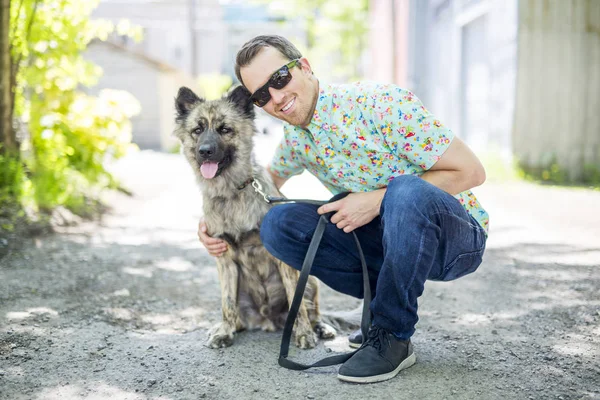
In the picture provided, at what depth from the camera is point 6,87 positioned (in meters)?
5.98

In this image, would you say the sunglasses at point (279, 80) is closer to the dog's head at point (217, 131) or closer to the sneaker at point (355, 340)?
the dog's head at point (217, 131)

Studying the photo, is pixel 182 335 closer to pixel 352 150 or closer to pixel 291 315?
pixel 291 315

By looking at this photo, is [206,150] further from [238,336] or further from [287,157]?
[238,336]

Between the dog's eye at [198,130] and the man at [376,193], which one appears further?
the dog's eye at [198,130]

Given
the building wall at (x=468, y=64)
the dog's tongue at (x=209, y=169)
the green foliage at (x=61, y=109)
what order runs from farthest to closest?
the building wall at (x=468, y=64) < the green foliage at (x=61, y=109) < the dog's tongue at (x=209, y=169)

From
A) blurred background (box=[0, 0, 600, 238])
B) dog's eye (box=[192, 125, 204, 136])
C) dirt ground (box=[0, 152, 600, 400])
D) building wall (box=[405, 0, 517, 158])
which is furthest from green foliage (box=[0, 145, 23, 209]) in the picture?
building wall (box=[405, 0, 517, 158])

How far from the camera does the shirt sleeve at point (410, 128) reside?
2.41 m

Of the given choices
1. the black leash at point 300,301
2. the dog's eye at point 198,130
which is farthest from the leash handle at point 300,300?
the dog's eye at point 198,130

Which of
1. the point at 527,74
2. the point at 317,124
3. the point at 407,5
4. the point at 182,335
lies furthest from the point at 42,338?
the point at 407,5

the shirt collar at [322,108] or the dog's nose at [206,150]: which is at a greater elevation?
the shirt collar at [322,108]

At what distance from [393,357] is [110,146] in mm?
6189

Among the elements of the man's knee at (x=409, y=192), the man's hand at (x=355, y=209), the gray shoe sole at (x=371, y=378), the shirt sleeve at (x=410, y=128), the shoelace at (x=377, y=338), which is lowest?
the gray shoe sole at (x=371, y=378)

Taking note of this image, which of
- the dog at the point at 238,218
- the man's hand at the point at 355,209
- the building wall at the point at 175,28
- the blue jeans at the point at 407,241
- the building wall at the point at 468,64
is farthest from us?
the building wall at the point at 175,28

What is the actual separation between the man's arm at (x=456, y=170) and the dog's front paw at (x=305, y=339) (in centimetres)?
103
